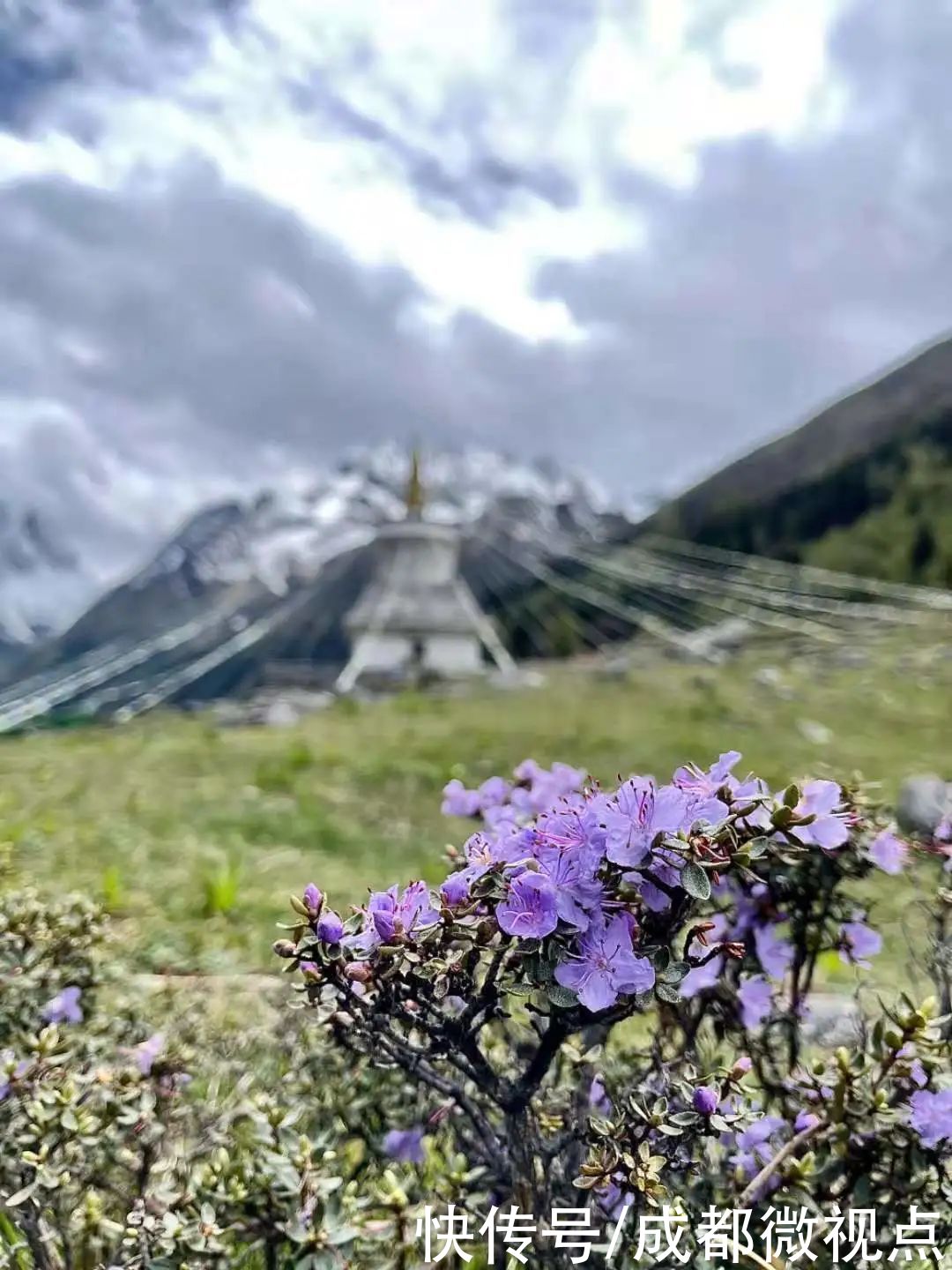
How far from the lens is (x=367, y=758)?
21.9 ft

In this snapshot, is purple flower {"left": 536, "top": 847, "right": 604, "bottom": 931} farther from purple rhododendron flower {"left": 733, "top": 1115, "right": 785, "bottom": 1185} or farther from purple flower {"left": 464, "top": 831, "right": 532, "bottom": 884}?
purple rhododendron flower {"left": 733, "top": 1115, "right": 785, "bottom": 1185}

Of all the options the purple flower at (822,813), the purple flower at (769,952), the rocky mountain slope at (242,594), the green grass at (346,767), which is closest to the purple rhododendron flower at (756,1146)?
the purple flower at (769,952)

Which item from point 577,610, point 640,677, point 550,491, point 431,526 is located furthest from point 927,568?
point 550,491

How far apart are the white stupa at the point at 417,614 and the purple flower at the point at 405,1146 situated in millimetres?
10977

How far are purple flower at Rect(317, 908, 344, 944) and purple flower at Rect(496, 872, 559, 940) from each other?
0.20 metres

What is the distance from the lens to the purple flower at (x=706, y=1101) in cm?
111

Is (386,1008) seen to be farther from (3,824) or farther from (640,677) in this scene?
(640,677)

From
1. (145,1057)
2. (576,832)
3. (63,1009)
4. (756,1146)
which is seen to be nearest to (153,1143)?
(145,1057)

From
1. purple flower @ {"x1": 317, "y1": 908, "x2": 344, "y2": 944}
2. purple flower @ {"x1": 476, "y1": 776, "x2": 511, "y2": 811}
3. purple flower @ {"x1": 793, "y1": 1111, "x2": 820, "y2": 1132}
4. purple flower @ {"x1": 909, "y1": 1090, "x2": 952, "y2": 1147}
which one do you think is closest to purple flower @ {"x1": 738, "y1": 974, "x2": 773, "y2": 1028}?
purple flower @ {"x1": 793, "y1": 1111, "x2": 820, "y2": 1132}

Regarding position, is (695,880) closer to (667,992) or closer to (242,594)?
(667,992)

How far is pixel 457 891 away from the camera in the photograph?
1.08 metres

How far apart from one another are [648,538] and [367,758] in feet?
45.6

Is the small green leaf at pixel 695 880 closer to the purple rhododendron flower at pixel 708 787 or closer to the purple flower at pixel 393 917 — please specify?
the purple rhododendron flower at pixel 708 787

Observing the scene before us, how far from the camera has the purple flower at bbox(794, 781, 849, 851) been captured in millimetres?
1063
